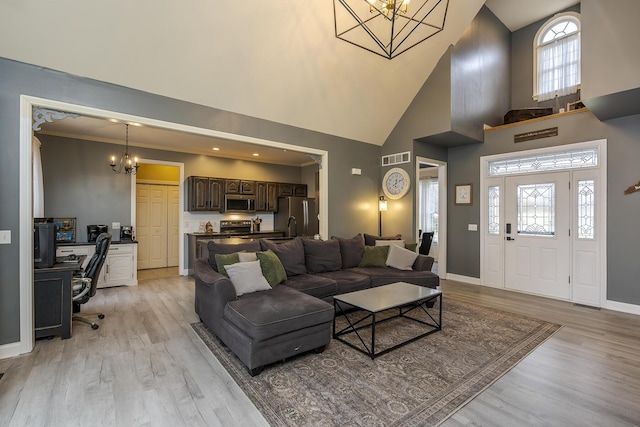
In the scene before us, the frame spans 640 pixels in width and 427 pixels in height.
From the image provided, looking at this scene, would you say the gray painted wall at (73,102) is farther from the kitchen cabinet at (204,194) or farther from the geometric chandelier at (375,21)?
the kitchen cabinet at (204,194)

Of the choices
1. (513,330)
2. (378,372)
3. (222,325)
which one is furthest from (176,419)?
(513,330)

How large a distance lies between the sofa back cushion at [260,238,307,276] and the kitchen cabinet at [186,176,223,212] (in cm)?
304

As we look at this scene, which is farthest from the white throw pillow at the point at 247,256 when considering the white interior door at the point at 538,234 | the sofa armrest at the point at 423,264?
the white interior door at the point at 538,234

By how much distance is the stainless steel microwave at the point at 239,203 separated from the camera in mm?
6859

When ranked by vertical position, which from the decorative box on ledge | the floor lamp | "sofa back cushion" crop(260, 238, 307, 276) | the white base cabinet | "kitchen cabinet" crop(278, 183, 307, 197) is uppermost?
the decorative box on ledge

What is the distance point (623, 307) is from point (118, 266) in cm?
802

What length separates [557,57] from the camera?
229 inches

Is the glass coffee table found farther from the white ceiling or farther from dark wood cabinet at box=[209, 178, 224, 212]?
dark wood cabinet at box=[209, 178, 224, 212]

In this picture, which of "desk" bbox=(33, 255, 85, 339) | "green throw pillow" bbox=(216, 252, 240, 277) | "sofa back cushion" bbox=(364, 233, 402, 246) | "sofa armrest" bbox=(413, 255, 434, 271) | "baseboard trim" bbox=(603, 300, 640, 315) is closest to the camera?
"desk" bbox=(33, 255, 85, 339)

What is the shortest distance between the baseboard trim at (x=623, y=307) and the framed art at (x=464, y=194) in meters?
2.45

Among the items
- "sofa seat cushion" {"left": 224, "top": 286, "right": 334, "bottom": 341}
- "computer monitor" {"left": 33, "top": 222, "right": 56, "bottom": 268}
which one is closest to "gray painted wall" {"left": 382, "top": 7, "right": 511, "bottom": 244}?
"sofa seat cushion" {"left": 224, "top": 286, "right": 334, "bottom": 341}

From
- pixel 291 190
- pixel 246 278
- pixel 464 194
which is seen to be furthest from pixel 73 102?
pixel 464 194

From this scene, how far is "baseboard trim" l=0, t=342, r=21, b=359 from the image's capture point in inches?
108

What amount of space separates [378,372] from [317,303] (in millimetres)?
776
